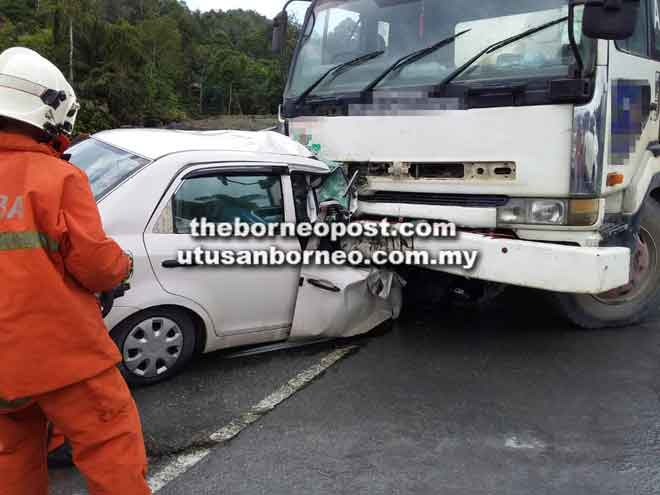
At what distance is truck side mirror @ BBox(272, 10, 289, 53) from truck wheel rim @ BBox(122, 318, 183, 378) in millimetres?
3141

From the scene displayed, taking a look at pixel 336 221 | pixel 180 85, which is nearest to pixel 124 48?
pixel 180 85

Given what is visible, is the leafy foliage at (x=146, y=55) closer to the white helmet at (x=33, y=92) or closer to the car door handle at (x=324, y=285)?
the car door handle at (x=324, y=285)

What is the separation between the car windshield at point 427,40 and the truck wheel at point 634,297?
1682 millimetres

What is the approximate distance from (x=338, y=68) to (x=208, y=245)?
6.28ft

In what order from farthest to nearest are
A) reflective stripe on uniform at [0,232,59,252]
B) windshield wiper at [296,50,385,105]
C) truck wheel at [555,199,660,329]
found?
1. truck wheel at [555,199,660,329]
2. windshield wiper at [296,50,385,105]
3. reflective stripe on uniform at [0,232,59,252]

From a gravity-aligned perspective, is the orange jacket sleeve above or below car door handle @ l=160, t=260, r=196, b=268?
above

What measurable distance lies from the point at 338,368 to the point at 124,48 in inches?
1904

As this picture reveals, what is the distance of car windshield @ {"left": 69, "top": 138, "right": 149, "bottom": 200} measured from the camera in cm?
371

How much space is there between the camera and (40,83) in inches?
82.3

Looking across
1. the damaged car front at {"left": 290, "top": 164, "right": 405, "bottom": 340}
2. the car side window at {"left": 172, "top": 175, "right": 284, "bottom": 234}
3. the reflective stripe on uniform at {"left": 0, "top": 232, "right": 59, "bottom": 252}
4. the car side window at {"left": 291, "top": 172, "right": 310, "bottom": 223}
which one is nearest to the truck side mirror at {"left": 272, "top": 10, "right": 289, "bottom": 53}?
the damaged car front at {"left": 290, "top": 164, "right": 405, "bottom": 340}

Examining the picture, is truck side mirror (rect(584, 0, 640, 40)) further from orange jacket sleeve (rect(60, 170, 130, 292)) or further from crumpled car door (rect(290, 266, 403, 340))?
orange jacket sleeve (rect(60, 170, 130, 292))

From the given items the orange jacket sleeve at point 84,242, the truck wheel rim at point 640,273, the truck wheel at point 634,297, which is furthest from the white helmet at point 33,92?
the truck wheel rim at point 640,273

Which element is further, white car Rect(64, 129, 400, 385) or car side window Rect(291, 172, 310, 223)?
car side window Rect(291, 172, 310, 223)

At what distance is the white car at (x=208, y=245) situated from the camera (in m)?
3.62
